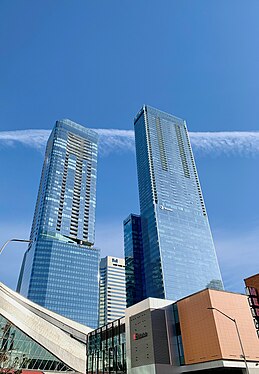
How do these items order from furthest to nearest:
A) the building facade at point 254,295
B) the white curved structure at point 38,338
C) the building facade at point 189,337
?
the white curved structure at point 38,338
the building facade at point 189,337
the building facade at point 254,295

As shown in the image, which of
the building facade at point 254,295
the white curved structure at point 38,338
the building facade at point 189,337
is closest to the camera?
the building facade at point 254,295

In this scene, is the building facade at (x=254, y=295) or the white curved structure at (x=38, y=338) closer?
the building facade at (x=254, y=295)

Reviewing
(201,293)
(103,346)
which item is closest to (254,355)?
(201,293)

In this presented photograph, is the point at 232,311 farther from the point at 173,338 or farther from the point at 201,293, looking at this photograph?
the point at 173,338

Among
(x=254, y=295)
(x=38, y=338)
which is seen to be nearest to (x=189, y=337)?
(x=254, y=295)

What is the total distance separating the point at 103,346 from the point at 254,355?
28955 millimetres

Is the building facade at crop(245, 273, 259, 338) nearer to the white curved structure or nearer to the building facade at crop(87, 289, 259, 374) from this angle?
the building facade at crop(87, 289, 259, 374)

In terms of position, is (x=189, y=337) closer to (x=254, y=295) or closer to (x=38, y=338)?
(x=254, y=295)

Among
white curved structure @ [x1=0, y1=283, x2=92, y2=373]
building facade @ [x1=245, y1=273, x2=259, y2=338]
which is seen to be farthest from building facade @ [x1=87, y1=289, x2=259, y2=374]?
white curved structure @ [x1=0, y1=283, x2=92, y2=373]

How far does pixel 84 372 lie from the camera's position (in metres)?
63.8

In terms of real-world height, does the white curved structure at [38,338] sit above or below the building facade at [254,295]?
above

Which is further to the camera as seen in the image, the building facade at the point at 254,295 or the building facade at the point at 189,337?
the building facade at the point at 189,337

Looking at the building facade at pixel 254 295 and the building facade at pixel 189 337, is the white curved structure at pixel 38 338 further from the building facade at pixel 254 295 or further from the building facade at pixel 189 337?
the building facade at pixel 254 295

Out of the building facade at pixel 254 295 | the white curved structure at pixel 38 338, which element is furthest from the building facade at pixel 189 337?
→ the white curved structure at pixel 38 338
